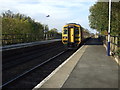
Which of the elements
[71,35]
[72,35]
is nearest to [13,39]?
[71,35]

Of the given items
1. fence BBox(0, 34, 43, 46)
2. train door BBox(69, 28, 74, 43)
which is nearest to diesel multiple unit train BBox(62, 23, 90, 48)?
train door BBox(69, 28, 74, 43)

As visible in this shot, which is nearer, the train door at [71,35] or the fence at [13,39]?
the train door at [71,35]

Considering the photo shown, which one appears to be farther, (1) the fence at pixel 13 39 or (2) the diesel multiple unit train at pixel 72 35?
(1) the fence at pixel 13 39

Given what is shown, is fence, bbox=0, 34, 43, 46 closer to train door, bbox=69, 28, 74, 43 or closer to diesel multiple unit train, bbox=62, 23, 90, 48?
diesel multiple unit train, bbox=62, 23, 90, 48

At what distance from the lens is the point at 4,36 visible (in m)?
21.6

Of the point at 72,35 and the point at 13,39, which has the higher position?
the point at 72,35

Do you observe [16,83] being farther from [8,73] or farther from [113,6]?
[113,6]

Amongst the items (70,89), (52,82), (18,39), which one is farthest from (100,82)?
(18,39)

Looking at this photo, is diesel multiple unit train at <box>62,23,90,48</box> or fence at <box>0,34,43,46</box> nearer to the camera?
diesel multiple unit train at <box>62,23,90,48</box>

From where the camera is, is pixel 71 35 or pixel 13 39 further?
pixel 13 39

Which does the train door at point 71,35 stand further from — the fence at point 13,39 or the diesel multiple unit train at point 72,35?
the fence at point 13,39

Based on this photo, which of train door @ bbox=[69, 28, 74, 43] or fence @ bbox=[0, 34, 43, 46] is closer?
train door @ bbox=[69, 28, 74, 43]

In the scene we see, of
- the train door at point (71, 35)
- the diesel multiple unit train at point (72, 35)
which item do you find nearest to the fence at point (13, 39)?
the diesel multiple unit train at point (72, 35)

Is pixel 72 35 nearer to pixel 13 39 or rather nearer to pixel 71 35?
pixel 71 35
